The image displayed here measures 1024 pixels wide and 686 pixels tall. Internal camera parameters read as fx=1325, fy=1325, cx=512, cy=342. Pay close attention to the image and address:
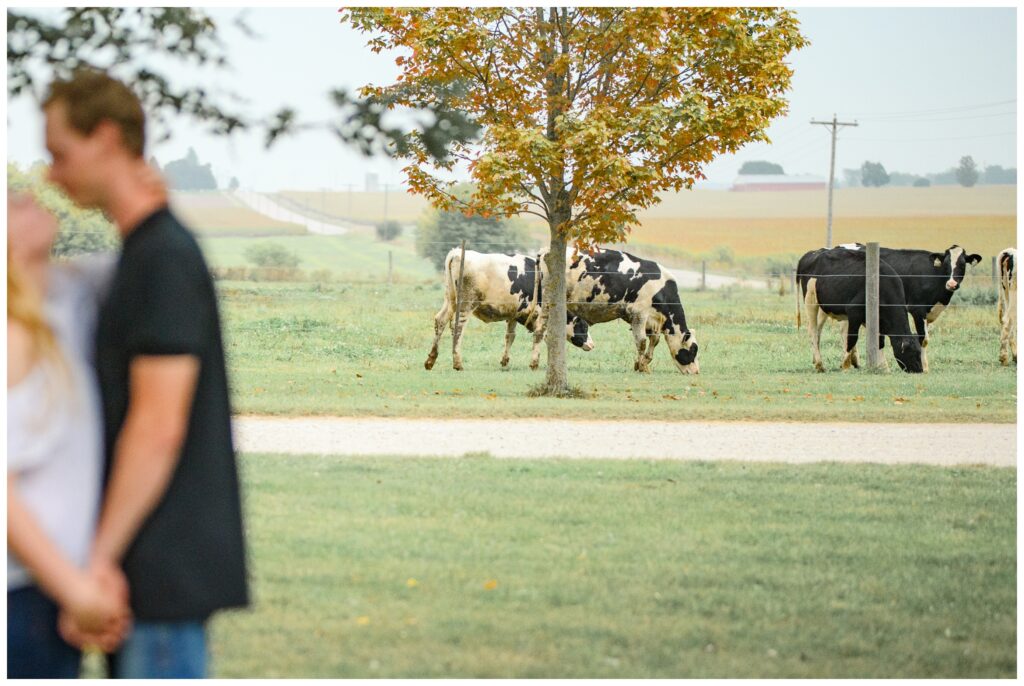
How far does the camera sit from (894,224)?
1785 inches

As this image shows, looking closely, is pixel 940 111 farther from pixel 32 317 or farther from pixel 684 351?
pixel 32 317

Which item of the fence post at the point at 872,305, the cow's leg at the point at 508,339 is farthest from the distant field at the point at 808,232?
the cow's leg at the point at 508,339

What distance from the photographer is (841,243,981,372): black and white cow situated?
18.8 metres

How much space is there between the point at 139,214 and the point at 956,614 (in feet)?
13.5

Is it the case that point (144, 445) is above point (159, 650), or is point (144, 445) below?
above

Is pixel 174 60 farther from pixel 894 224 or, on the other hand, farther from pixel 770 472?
pixel 894 224

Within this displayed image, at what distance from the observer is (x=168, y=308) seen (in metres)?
2.52

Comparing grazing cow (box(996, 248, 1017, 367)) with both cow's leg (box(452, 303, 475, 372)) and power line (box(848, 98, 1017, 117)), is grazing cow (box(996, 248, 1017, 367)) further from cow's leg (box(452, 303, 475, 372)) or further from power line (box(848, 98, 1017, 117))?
cow's leg (box(452, 303, 475, 372))

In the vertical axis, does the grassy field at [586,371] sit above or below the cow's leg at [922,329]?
below

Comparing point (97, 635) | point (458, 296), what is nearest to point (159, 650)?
point (97, 635)

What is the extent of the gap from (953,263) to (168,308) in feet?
58.3

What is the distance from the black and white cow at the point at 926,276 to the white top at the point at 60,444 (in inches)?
682

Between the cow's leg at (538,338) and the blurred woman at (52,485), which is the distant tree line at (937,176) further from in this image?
the blurred woman at (52,485)

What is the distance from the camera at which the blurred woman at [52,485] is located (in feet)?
8.13
